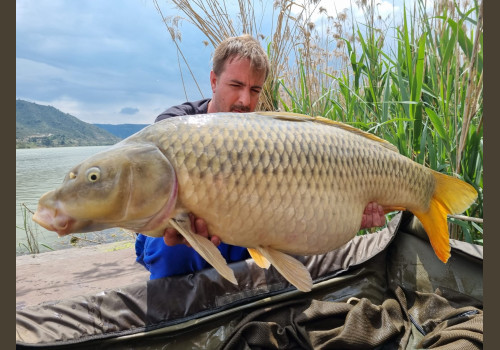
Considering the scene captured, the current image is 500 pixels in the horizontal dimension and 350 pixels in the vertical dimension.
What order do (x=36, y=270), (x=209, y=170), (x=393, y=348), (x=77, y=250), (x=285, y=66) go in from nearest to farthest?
(x=209, y=170) → (x=393, y=348) → (x=36, y=270) → (x=285, y=66) → (x=77, y=250)

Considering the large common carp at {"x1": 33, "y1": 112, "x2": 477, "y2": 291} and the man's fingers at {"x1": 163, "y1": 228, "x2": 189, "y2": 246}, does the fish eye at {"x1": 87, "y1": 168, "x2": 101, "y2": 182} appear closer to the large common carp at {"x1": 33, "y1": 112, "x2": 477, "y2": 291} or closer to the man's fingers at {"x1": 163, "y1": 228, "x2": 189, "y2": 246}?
the large common carp at {"x1": 33, "y1": 112, "x2": 477, "y2": 291}

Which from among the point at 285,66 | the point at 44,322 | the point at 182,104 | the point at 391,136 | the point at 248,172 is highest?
the point at 285,66

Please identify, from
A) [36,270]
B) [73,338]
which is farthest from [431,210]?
[36,270]

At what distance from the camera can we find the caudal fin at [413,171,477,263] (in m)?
1.13

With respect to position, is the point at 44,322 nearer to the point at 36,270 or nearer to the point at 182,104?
the point at 182,104

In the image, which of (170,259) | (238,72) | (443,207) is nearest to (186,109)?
(238,72)

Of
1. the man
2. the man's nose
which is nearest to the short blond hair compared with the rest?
the man

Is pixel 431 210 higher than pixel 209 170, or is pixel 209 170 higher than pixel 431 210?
pixel 209 170

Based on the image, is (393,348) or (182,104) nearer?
(393,348)

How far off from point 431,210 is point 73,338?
1.09 m

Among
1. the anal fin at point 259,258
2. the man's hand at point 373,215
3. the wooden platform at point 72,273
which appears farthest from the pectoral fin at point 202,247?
the wooden platform at point 72,273

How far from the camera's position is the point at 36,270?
88.7 inches

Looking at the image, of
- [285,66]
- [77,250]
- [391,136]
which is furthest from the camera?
[77,250]

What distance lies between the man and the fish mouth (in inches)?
24.1
